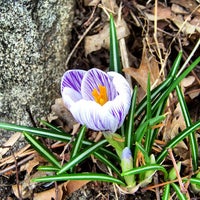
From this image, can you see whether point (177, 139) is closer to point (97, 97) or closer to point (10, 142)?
point (97, 97)

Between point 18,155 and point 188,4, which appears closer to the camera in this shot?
point 18,155

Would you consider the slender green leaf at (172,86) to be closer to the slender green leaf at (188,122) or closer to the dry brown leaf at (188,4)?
the slender green leaf at (188,122)

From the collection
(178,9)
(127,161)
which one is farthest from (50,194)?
(178,9)

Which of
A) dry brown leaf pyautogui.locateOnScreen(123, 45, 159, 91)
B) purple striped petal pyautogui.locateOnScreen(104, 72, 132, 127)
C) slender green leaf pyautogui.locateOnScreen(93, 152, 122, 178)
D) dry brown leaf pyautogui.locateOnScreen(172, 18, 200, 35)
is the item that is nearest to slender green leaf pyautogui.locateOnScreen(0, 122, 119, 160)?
slender green leaf pyautogui.locateOnScreen(93, 152, 122, 178)

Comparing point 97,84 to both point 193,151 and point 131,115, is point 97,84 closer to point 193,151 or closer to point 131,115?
point 131,115

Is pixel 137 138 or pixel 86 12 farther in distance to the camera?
pixel 86 12

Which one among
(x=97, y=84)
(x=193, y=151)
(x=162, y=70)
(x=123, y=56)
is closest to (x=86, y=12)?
(x=123, y=56)
